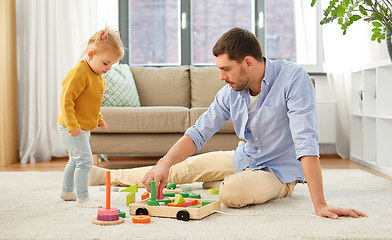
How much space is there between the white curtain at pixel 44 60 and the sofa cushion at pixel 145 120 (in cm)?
95

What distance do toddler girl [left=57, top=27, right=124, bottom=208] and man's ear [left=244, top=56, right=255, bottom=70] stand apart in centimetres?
53

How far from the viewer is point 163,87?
3379mm

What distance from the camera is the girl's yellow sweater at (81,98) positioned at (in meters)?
1.52

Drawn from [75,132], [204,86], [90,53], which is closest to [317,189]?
[75,132]

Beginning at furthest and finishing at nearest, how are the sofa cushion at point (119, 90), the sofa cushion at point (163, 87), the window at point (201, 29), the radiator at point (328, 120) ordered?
the window at point (201, 29)
the radiator at point (328, 120)
the sofa cushion at point (163, 87)
the sofa cushion at point (119, 90)

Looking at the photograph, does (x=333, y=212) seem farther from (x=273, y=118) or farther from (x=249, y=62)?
(x=249, y=62)

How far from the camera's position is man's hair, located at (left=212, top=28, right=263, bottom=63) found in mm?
1407

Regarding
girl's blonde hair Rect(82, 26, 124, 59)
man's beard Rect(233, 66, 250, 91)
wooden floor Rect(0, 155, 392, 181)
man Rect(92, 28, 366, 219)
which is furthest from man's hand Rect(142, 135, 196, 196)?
wooden floor Rect(0, 155, 392, 181)

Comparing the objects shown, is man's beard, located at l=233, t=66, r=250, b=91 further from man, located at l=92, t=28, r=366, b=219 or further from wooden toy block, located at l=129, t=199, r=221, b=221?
wooden toy block, located at l=129, t=199, r=221, b=221

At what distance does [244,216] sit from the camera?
134 cm

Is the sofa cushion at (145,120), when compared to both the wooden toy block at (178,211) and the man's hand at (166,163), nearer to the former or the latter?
the man's hand at (166,163)

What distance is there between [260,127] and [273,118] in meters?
0.06

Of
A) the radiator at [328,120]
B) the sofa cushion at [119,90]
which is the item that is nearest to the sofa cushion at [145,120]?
the sofa cushion at [119,90]

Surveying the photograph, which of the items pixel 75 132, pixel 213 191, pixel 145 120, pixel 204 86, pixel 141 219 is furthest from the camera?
pixel 204 86
